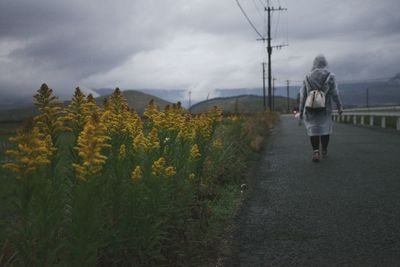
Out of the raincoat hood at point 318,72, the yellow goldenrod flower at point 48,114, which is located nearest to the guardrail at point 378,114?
the raincoat hood at point 318,72

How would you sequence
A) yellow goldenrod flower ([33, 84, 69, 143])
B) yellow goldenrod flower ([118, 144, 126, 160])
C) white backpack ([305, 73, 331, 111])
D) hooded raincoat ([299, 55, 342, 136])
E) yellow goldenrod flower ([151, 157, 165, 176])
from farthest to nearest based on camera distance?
1. hooded raincoat ([299, 55, 342, 136])
2. white backpack ([305, 73, 331, 111])
3. yellow goldenrod flower ([118, 144, 126, 160])
4. yellow goldenrod flower ([151, 157, 165, 176])
5. yellow goldenrod flower ([33, 84, 69, 143])

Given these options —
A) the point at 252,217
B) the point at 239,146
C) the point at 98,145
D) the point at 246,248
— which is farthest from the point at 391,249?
the point at 239,146

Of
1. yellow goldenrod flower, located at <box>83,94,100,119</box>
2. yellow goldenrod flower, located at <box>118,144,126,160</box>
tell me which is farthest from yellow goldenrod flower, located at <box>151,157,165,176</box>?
yellow goldenrod flower, located at <box>83,94,100,119</box>

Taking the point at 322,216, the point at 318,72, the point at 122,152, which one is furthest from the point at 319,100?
the point at 122,152

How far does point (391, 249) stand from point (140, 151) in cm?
246

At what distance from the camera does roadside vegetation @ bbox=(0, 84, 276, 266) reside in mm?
2602

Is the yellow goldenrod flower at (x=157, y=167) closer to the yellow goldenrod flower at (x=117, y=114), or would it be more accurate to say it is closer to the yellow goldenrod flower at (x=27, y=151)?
the yellow goldenrod flower at (x=117, y=114)

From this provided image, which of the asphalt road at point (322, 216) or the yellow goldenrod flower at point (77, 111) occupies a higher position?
the yellow goldenrod flower at point (77, 111)

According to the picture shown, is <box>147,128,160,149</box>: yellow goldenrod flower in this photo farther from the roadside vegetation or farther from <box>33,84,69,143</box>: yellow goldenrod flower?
<box>33,84,69,143</box>: yellow goldenrod flower

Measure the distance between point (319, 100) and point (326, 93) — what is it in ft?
1.13

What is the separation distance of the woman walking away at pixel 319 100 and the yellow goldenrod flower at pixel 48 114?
7552mm

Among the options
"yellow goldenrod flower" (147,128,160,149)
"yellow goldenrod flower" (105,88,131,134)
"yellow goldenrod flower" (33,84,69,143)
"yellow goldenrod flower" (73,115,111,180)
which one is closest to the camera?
"yellow goldenrod flower" (73,115,111,180)

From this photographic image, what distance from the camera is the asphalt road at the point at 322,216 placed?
391cm

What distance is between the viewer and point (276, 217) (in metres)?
5.24
